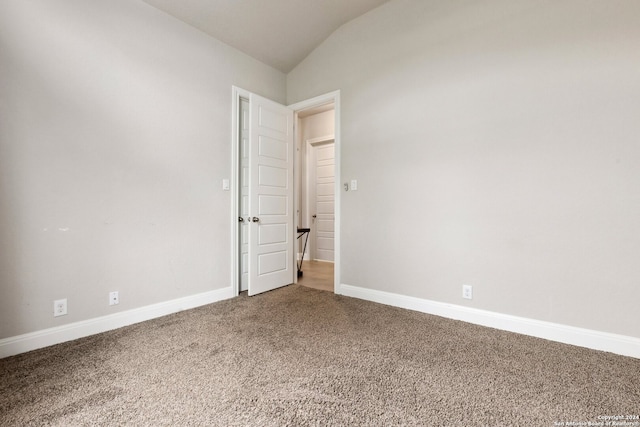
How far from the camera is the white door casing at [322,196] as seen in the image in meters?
5.56

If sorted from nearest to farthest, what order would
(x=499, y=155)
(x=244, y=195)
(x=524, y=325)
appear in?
(x=524, y=325), (x=499, y=155), (x=244, y=195)

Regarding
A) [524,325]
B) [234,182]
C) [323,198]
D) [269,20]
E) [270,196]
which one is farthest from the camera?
[323,198]

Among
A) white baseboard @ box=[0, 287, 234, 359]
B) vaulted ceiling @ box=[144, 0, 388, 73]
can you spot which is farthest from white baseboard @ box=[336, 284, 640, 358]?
vaulted ceiling @ box=[144, 0, 388, 73]

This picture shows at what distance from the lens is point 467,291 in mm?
2465

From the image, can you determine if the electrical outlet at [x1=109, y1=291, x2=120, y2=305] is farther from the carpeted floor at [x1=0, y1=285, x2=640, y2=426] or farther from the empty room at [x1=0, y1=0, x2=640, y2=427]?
the carpeted floor at [x1=0, y1=285, x2=640, y2=426]

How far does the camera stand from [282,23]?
304cm

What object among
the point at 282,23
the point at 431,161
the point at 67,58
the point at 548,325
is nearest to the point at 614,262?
the point at 548,325

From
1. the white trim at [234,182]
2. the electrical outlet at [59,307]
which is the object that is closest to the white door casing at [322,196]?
the white trim at [234,182]

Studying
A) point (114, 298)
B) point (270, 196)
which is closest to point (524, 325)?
point (270, 196)

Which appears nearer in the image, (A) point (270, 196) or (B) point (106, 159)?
(B) point (106, 159)

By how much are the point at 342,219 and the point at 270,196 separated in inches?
36.8

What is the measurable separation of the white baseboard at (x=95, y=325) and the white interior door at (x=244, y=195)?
439 millimetres

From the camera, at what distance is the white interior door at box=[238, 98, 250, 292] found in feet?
11.0

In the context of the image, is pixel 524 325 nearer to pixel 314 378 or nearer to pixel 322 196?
pixel 314 378
